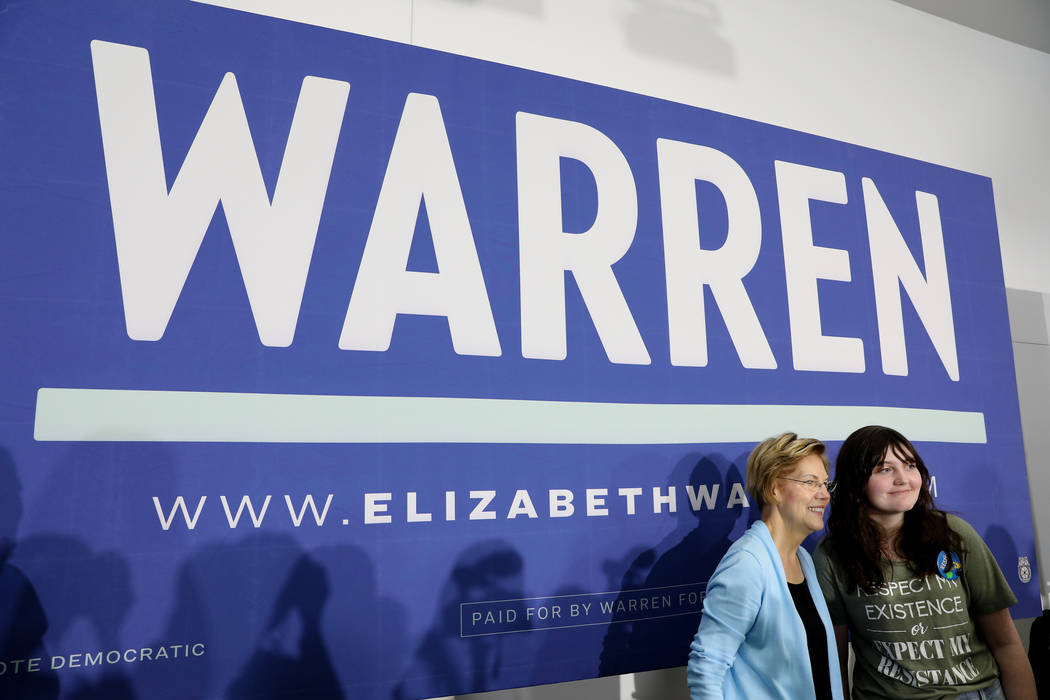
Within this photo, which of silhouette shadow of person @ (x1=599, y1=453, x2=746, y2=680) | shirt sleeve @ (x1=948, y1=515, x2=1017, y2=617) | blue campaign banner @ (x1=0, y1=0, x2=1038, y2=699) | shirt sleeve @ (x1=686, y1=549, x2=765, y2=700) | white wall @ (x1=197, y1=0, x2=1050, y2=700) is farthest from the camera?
white wall @ (x1=197, y1=0, x2=1050, y2=700)

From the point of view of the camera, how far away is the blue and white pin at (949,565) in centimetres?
187

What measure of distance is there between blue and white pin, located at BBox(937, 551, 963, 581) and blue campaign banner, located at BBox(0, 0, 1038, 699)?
673 mm

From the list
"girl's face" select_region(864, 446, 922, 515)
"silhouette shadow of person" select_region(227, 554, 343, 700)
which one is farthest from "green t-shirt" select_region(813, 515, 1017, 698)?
"silhouette shadow of person" select_region(227, 554, 343, 700)

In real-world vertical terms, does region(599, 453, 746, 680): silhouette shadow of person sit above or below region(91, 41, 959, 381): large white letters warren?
below

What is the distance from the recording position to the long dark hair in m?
1.89

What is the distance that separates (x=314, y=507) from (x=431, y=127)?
3.74ft

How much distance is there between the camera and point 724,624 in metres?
1.63

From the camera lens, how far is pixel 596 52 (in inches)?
100

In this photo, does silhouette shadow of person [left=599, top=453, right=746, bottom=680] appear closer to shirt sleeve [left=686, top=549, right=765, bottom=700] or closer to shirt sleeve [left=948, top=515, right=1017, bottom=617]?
shirt sleeve [left=686, top=549, right=765, bottom=700]

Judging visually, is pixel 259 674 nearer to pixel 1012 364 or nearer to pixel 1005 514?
pixel 1005 514

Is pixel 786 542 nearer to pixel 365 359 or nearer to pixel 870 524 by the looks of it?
pixel 870 524

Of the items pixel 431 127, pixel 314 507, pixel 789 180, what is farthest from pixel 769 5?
pixel 314 507

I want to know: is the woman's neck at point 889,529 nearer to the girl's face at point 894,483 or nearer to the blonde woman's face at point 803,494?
the girl's face at point 894,483

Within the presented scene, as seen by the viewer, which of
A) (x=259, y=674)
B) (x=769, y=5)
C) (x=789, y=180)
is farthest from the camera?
(x=769, y=5)
